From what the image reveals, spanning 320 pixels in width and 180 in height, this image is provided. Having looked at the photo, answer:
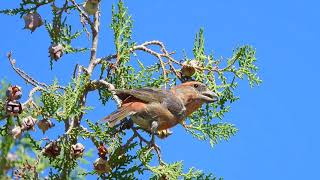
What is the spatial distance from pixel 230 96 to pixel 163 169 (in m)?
0.94

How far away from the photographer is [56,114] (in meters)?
3.98

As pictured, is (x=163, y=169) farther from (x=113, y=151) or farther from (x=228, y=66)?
(x=228, y=66)

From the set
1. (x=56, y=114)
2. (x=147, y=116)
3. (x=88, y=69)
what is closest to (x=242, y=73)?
(x=147, y=116)

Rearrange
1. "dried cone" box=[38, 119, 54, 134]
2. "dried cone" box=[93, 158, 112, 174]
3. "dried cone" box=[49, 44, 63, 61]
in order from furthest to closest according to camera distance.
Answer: "dried cone" box=[49, 44, 63, 61]
"dried cone" box=[38, 119, 54, 134]
"dried cone" box=[93, 158, 112, 174]

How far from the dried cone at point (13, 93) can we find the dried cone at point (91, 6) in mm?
739

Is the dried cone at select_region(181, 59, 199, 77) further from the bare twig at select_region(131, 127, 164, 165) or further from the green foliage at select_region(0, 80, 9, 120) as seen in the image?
the green foliage at select_region(0, 80, 9, 120)

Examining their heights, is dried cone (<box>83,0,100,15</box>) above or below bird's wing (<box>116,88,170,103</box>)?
above

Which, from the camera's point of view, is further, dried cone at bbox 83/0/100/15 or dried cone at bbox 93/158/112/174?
dried cone at bbox 83/0/100/15

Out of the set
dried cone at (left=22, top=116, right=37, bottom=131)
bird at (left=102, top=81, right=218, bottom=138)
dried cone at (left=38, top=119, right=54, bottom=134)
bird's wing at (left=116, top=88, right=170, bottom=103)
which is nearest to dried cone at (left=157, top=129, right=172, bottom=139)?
bird at (left=102, top=81, right=218, bottom=138)

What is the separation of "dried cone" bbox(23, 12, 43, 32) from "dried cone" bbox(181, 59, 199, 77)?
3.34 ft

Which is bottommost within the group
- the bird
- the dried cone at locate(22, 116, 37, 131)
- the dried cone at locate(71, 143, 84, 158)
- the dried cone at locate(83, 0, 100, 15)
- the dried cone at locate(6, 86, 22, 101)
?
the dried cone at locate(71, 143, 84, 158)

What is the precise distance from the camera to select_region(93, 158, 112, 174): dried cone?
12.5 ft

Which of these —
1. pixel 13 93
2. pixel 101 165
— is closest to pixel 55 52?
pixel 13 93

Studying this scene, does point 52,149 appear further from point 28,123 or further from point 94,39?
point 94,39
